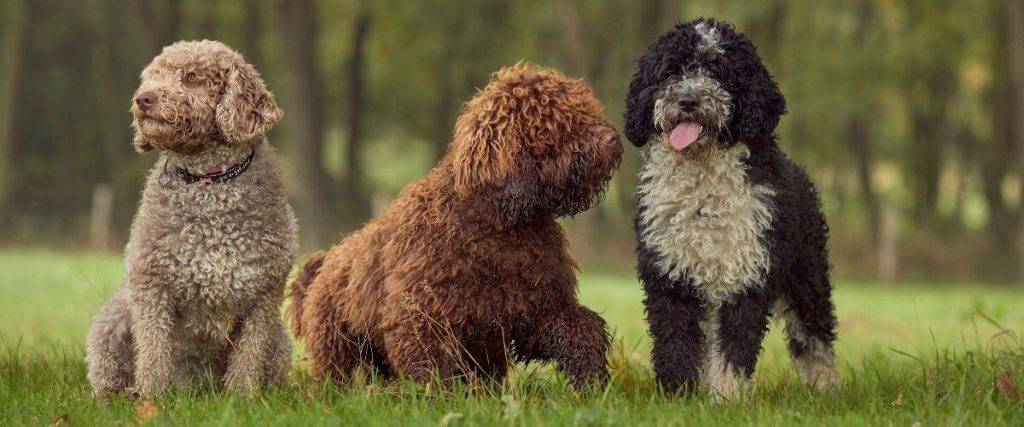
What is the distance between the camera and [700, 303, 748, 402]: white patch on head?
515 centimetres

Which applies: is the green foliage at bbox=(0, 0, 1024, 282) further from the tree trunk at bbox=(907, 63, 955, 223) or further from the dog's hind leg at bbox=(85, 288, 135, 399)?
the dog's hind leg at bbox=(85, 288, 135, 399)

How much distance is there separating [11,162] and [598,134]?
26.5 metres

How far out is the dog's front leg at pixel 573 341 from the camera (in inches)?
199

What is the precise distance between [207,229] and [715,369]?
2.48 m

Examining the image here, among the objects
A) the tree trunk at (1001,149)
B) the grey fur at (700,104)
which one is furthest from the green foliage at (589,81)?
the grey fur at (700,104)

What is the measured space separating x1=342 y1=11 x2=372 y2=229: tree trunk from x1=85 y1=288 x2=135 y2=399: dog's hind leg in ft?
77.2

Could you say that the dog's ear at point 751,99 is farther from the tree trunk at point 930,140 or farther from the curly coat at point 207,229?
the tree trunk at point 930,140

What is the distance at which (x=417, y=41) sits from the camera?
28.5 meters

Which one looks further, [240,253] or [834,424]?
[240,253]

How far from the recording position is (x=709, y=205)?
17.3 ft

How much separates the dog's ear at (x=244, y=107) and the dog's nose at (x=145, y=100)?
301mm

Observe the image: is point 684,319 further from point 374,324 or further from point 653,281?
point 374,324

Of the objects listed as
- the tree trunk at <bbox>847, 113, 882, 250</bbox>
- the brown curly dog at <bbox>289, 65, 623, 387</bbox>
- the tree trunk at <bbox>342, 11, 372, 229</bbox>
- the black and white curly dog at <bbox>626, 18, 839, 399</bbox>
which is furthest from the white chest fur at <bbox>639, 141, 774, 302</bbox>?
the tree trunk at <bbox>342, 11, 372, 229</bbox>

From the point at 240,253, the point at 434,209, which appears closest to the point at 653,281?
the point at 434,209
